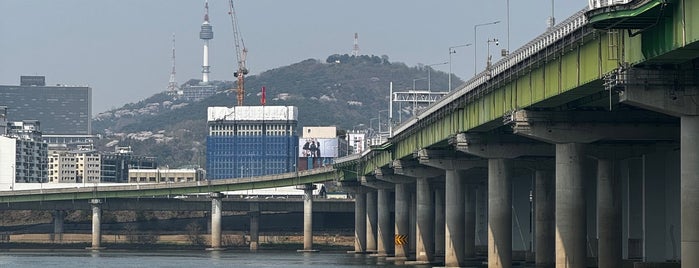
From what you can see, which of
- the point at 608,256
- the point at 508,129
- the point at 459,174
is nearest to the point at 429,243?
the point at 459,174

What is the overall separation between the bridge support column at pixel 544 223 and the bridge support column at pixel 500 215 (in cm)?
434

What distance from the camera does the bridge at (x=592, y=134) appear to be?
250 feet

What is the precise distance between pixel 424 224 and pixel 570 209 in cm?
6909

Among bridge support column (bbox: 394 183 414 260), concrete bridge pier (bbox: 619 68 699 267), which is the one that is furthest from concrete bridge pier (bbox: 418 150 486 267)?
concrete bridge pier (bbox: 619 68 699 267)

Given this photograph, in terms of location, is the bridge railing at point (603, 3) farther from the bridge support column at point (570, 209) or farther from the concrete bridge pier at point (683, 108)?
the bridge support column at point (570, 209)

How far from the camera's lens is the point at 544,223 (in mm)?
131125

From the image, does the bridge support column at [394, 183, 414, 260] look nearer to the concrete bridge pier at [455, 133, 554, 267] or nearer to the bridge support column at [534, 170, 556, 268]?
the bridge support column at [534, 170, 556, 268]

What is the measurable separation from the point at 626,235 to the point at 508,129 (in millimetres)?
11753

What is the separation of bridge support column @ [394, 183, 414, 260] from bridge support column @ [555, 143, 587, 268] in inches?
3276

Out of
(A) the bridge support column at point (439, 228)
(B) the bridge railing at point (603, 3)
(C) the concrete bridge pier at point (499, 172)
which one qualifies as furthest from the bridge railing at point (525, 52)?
(A) the bridge support column at point (439, 228)

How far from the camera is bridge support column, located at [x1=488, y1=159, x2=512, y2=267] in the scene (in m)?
123

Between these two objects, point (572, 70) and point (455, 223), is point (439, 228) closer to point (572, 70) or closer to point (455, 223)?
point (455, 223)

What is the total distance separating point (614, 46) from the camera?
79438 mm

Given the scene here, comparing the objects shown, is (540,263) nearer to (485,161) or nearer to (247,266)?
(485,161)
